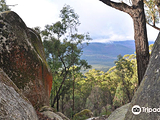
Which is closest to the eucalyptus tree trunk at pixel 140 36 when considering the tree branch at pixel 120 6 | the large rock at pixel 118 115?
the tree branch at pixel 120 6

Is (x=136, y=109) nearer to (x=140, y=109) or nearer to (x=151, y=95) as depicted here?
(x=140, y=109)

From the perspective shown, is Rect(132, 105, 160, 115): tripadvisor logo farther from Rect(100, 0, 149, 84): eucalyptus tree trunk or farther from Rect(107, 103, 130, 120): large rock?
Rect(100, 0, 149, 84): eucalyptus tree trunk

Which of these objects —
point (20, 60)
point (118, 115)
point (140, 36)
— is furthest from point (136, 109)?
point (20, 60)

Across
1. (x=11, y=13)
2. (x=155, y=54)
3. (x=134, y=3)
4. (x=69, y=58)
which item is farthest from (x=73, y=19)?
(x=155, y=54)

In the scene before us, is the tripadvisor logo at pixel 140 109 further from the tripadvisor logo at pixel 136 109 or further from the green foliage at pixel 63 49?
the green foliage at pixel 63 49

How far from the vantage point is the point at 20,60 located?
507 centimetres

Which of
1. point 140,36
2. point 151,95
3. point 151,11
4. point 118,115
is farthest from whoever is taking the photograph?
point 151,11

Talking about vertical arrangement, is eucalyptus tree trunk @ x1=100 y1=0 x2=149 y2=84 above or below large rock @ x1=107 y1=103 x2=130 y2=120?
above

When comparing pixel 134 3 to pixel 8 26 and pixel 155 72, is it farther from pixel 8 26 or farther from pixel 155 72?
pixel 8 26

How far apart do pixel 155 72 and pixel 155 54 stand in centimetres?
38

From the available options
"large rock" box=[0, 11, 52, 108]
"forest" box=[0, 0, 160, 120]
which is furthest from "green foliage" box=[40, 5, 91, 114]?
"large rock" box=[0, 11, 52, 108]

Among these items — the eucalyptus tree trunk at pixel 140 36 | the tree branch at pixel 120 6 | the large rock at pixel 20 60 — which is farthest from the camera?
the large rock at pixel 20 60

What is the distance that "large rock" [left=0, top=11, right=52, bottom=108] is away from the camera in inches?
188

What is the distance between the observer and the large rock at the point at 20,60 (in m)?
4.78
